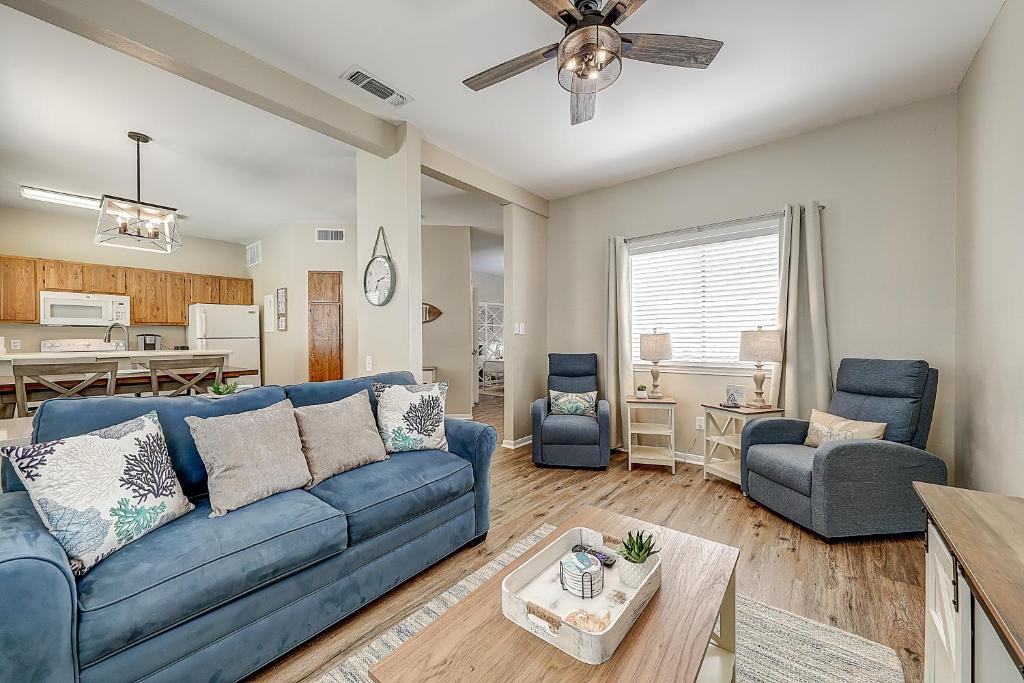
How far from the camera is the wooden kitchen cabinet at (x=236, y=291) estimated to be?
21.3 ft

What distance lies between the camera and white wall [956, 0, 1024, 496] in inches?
72.7

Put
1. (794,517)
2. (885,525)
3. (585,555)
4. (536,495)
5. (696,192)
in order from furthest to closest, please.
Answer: (696,192), (536,495), (794,517), (885,525), (585,555)

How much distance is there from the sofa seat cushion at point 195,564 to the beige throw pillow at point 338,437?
29 cm

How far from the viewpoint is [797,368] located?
3.28m

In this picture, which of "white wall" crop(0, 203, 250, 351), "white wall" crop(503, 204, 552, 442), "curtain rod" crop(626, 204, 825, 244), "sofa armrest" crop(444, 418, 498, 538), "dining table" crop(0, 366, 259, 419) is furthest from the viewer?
"white wall" crop(0, 203, 250, 351)

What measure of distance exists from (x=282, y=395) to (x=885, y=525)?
11.4 ft

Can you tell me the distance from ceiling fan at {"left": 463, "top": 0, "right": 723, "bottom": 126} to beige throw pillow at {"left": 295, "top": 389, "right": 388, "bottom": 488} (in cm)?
181

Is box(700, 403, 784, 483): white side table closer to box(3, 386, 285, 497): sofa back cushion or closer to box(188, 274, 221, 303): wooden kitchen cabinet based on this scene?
box(3, 386, 285, 497): sofa back cushion

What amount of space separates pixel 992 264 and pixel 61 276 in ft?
28.1

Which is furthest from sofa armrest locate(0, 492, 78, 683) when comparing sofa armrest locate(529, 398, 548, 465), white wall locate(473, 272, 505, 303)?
white wall locate(473, 272, 505, 303)

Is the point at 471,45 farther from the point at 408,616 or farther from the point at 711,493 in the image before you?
the point at 711,493

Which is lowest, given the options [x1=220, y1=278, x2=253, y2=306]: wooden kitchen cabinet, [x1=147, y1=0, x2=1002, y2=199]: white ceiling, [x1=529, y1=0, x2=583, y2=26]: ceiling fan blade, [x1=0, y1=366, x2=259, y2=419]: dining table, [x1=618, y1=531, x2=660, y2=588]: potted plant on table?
[x1=618, y1=531, x2=660, y2=588]: potted plant on table

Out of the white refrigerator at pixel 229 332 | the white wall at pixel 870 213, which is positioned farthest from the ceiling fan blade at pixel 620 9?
the white refrigerator at pixel 229 332

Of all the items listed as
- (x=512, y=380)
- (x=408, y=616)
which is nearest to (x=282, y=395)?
(x=408, y=616)
